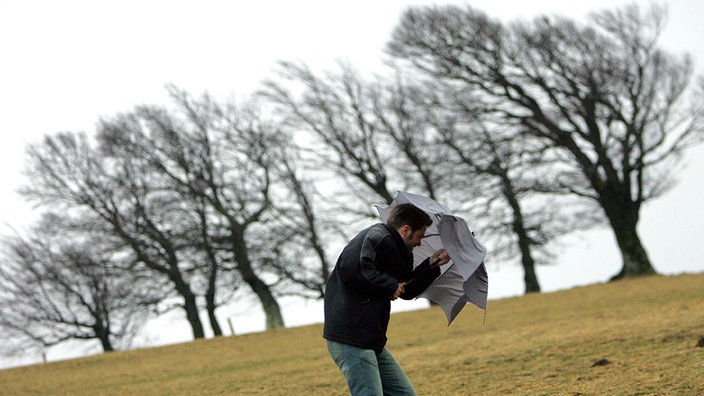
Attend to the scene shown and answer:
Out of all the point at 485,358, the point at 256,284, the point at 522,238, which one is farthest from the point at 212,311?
the point at 485,358

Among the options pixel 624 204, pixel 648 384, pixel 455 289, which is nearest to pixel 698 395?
pixel 648 384

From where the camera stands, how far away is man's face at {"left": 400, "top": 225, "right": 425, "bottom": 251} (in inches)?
276

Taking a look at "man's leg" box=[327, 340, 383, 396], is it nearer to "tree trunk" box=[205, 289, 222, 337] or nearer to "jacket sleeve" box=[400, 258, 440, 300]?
"jacket sleeve" box=[400, 258, 440, 300]

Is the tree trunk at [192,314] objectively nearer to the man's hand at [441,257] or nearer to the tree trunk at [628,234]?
the tree trunk at [628,234]

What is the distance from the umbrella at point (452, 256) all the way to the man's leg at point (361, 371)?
943 mm

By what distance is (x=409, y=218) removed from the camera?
23.1 ft

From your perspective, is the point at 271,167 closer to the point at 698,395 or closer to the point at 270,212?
the point at 270,212

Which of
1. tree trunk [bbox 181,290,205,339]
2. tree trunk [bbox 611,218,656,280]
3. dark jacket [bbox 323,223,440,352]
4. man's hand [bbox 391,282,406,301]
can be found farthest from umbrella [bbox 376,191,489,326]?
tree trunk [bbox 181,290,205,339]

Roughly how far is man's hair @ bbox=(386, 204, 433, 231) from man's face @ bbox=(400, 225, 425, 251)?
23 millimetres

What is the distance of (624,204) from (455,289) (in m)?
32.9

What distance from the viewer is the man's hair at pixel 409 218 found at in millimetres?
7039

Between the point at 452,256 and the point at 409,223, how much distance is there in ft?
1.86

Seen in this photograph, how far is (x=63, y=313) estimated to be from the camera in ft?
153

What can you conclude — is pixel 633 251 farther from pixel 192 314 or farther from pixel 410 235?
pixel 410 235
